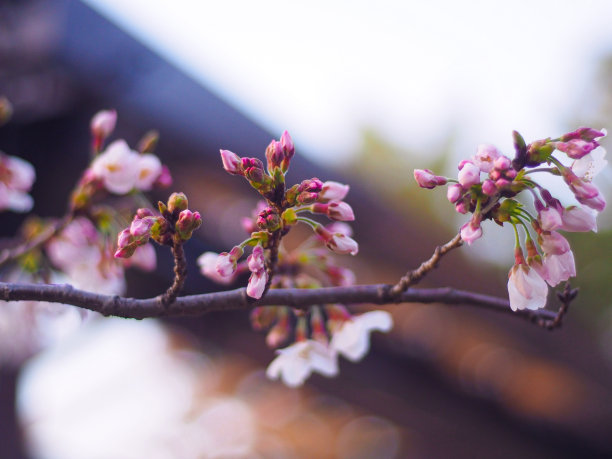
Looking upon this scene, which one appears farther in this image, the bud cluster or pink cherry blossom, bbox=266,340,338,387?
pink cherry blossom, bbox=266,340,338,387

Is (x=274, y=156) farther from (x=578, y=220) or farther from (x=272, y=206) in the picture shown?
(x=578, y=220)

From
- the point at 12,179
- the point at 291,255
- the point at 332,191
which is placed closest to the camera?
the point at 332,191

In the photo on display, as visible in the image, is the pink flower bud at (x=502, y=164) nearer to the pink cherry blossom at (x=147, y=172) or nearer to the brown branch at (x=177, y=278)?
the brown branch at (x=177, y=278)

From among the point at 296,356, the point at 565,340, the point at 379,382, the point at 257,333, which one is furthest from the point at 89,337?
the point at 296,356

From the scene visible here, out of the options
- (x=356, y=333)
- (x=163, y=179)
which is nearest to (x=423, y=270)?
(x=356, y=333)

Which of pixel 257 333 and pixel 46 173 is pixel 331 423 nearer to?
pixel 257 333

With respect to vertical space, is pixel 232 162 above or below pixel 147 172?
above

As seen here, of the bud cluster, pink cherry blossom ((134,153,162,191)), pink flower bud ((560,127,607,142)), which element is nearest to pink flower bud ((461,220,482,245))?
pink flower bud ((560,127,607,142))

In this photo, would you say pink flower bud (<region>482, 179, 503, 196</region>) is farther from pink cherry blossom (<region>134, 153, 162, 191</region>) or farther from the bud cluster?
pink cherry blossom (<region>134, 153, 162, 191</region>)
